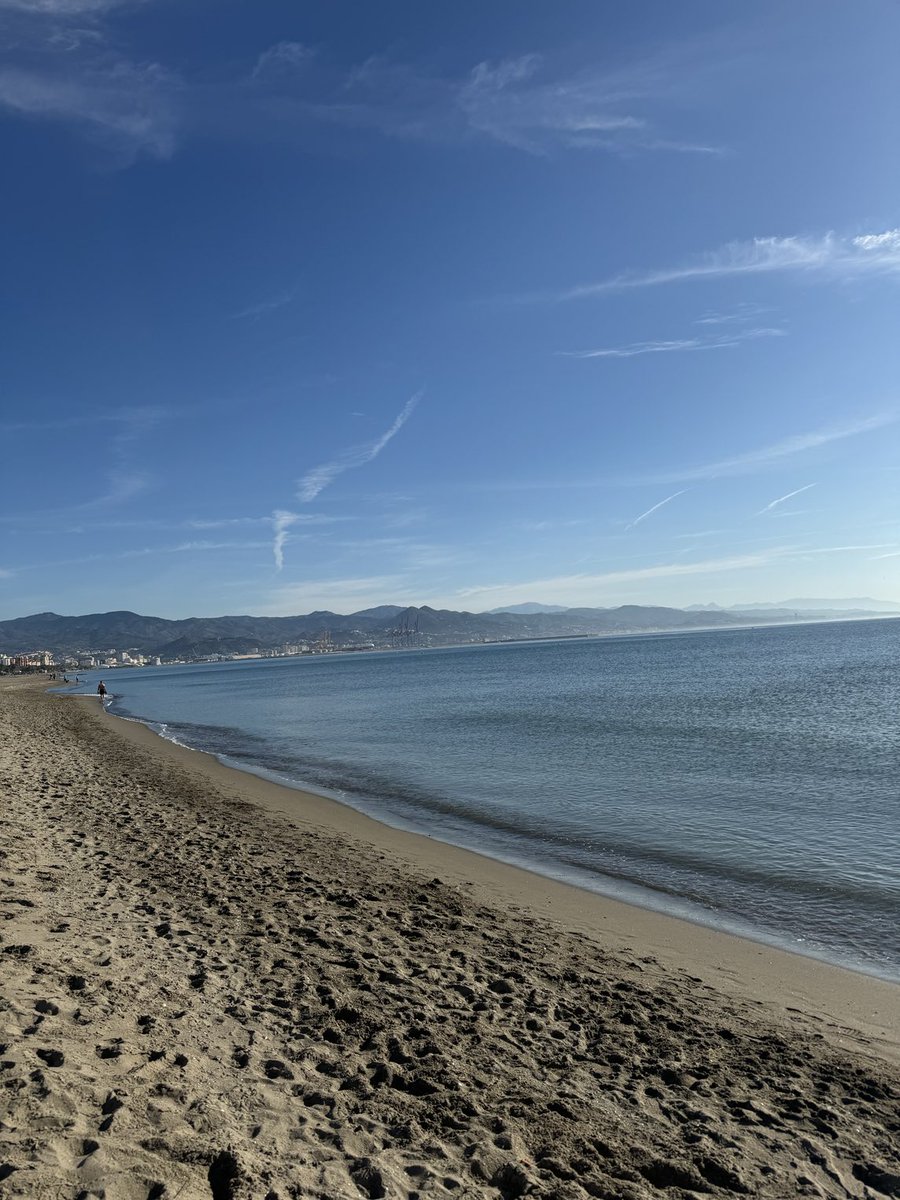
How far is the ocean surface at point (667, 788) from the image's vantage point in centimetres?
1077

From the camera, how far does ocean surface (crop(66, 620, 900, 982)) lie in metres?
10.8

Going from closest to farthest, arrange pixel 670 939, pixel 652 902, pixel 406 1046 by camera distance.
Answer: pixel 406 1046, pixel 670 939, pixel 652 902

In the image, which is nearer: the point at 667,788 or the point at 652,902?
the point at 652,902

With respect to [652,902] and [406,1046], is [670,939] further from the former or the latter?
[406,1046]

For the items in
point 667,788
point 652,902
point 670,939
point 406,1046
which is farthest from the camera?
point 667,788

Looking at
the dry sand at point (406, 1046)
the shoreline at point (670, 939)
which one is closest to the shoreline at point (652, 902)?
the shoreline at point (670, 939)

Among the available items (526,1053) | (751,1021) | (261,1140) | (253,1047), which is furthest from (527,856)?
(261,1140)

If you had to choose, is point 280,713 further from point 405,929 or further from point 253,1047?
point 253,1047

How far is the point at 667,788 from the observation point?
18.5 meters

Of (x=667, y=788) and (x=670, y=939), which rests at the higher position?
(x=670, y=939)

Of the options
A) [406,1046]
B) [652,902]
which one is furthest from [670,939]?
[406,1046]

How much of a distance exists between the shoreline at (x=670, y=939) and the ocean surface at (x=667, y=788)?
0.45 m

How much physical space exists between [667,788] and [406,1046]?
14.4m

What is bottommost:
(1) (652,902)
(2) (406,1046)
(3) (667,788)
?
(3) (667,788)
